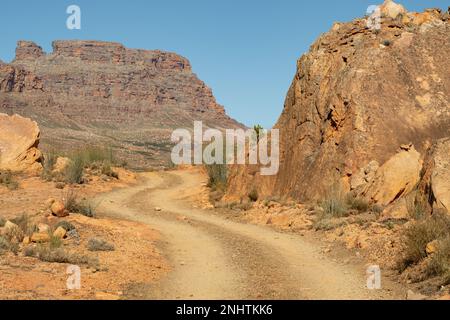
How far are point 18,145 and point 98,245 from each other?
17089 millimetres

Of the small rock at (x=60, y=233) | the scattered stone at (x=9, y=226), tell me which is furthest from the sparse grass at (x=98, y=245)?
the scattered stone at (x=9, y=226)

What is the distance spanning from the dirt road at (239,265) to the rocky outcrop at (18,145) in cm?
926

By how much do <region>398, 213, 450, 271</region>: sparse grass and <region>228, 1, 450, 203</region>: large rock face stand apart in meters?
4.51

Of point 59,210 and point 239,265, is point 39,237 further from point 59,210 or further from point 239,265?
point 239,265

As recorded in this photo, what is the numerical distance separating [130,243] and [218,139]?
22.1 meters

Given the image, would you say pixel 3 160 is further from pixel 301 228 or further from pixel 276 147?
pixel 301 228

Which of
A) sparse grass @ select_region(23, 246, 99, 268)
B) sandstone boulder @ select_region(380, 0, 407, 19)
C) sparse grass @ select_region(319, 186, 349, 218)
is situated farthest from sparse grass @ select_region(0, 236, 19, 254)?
sandstone boulder @ select_region(380, 0, 407, 19)

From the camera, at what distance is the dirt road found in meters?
7.75

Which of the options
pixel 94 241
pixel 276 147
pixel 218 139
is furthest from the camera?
pixel 218 139

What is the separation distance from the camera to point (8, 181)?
70.4 feet

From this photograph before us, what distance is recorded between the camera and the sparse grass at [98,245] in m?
10.6
